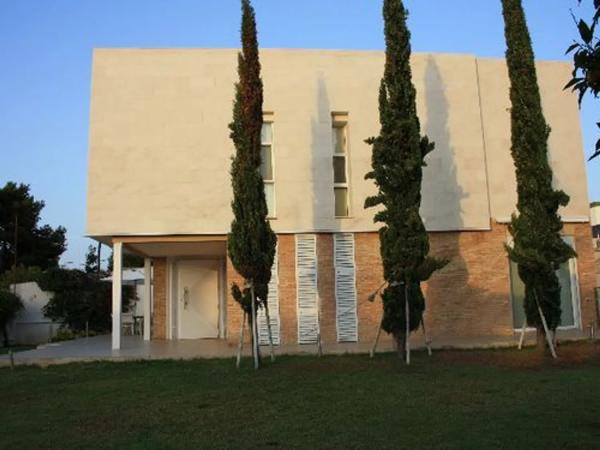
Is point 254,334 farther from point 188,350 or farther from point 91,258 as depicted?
point 91,258

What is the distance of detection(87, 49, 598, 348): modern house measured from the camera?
17.2m

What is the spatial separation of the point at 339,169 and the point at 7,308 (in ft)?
45.2

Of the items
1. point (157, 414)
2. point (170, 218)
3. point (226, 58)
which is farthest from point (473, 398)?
point (226, 58)

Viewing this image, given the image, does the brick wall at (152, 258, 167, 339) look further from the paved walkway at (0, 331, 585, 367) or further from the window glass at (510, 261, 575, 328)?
the window glass at (510, 261, 575, 328)

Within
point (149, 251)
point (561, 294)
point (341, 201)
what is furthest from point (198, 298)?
point (561, 294)

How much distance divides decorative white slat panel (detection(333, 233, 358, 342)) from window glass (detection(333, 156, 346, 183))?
1602mm

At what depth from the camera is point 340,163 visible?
721 inches

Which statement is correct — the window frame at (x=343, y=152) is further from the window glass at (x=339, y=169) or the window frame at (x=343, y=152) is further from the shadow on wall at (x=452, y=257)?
the shadow on wall at (x=452, y=257)

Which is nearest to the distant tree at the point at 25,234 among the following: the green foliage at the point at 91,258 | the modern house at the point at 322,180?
the green foliage at the point at 91,258

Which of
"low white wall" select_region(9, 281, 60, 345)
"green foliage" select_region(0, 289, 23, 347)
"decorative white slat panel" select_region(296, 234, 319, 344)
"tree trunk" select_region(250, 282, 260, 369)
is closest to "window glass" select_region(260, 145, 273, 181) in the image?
"decorative white slat panel" select_region(296, 234, 319, 344)

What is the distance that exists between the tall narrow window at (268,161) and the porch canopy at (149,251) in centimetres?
165

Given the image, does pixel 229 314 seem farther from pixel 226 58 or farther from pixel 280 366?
pixel 226 58

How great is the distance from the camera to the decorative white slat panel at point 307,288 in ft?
56.8

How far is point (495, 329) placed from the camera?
58.6ft
